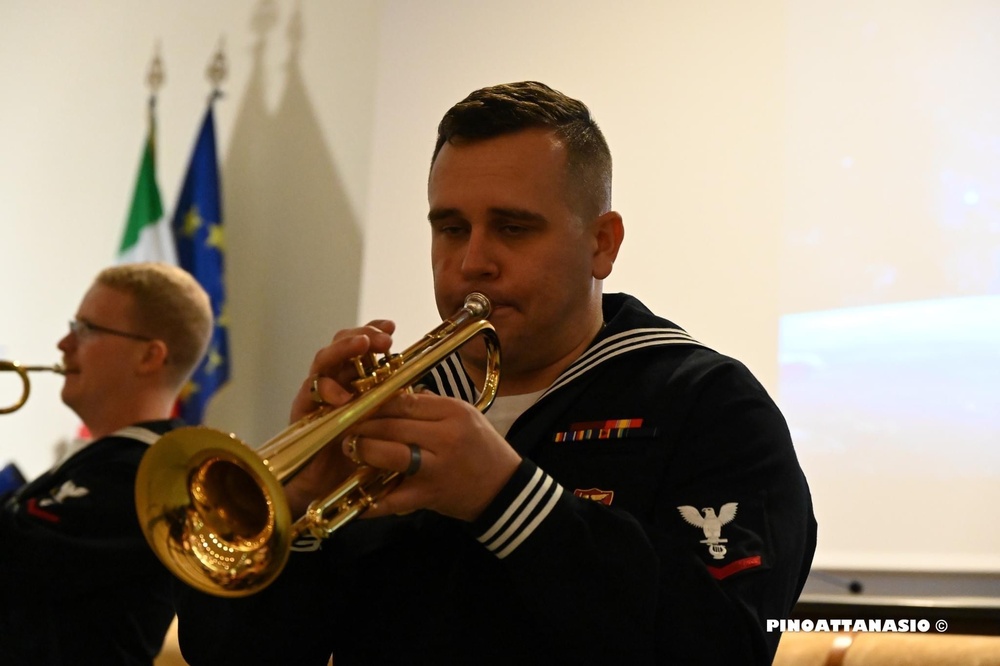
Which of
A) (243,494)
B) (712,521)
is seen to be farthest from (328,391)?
(712,521)

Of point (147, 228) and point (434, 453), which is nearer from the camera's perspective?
point (434, 453)

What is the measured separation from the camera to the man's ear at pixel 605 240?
189 centimetres

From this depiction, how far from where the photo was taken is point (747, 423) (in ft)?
5.37

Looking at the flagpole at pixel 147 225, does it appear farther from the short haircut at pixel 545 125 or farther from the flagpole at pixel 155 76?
the short haircut at pixel 545 125

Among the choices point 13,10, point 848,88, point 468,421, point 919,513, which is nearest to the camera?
point 468,421

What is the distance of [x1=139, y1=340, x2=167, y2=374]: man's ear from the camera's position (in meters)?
3.19

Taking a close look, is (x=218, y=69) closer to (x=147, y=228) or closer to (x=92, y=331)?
(x=147, y=228)

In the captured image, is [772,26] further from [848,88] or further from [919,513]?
[919,513]

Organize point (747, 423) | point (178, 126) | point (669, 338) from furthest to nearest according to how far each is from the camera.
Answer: point (178, 126) < point (669, 338) < point (747, 423)

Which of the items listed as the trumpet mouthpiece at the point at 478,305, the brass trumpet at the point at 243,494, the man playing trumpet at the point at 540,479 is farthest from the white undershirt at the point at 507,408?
the brass trumpet at the point at 243,494

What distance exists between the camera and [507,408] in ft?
6.08

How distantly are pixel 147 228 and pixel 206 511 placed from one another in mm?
3300

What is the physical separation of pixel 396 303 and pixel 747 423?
2064 millimetres

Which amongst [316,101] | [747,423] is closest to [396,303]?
[316,101]
